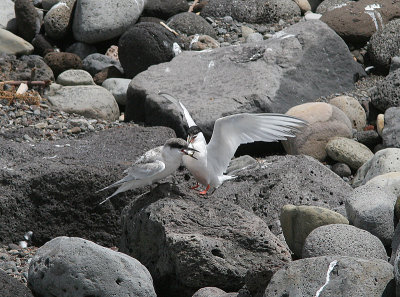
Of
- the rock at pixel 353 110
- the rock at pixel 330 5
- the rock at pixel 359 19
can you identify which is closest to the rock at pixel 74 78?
the rock at pixel 353 110

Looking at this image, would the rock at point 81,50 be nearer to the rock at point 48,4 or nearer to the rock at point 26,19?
the rock at point 26,19

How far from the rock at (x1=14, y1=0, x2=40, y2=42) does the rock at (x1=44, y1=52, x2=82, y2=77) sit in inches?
35.3

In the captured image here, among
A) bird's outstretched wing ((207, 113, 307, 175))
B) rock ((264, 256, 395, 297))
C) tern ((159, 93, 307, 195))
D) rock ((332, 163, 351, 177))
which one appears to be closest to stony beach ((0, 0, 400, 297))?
rock ((264, 256, 395, 297))

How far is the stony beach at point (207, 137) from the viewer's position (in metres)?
5.80

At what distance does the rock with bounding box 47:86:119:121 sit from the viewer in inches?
395

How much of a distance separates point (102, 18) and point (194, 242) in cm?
678

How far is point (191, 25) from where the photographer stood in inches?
480

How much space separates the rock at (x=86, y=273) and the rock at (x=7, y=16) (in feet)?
23.6

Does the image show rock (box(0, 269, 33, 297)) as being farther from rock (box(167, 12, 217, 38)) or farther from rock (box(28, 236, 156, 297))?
rock (box(167, 12, 217, 38))

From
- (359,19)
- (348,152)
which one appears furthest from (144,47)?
(348,152)

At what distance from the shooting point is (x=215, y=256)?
19.4 feet

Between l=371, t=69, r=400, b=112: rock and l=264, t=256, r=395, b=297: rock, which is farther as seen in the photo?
l=371, t=69, r=400, b=112: rock

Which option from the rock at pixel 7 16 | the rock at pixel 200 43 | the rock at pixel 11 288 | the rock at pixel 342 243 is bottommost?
the rock at pixel 7 16

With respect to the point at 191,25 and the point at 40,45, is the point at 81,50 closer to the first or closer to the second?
the point at 40,45
